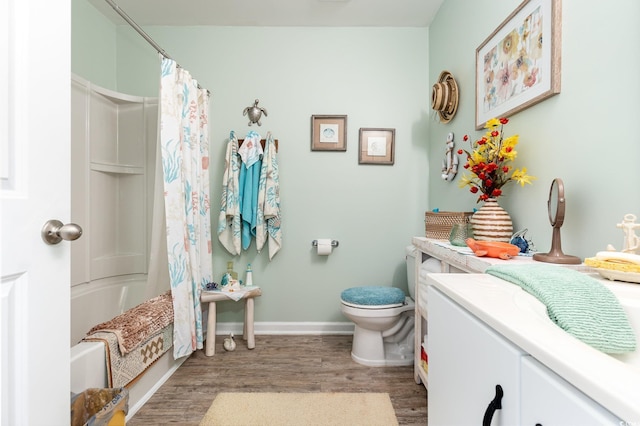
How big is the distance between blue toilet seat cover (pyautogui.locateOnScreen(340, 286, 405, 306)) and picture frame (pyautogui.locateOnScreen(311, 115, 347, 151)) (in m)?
1.16

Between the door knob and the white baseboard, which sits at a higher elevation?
the door knob

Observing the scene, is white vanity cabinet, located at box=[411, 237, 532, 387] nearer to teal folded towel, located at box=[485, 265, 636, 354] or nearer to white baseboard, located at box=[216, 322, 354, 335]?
teal folded towel, located at box=[485, 265, 636, 354]

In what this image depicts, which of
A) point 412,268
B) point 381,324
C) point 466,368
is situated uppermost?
point 466,368

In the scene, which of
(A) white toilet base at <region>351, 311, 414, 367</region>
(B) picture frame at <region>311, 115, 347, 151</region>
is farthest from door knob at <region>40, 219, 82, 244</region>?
(B) picture frame at <region>311, 115, 347, 151</region>

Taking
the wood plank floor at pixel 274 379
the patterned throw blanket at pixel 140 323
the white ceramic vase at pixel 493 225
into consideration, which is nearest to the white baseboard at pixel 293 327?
the wood plank floor at pixel 274 379

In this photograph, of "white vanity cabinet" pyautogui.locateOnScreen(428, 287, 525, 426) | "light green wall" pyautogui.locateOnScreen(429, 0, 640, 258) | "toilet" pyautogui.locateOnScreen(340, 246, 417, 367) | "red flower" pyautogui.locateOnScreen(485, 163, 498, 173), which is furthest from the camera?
"toilet" pyautogui.locateOnScreen(340, 246, 417, 367)

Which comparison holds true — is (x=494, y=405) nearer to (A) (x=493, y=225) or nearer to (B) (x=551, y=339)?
(B) (x=551, y=339)

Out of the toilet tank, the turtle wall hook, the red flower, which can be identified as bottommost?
the toilet tank

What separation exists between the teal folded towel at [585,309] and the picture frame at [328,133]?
1991 mm

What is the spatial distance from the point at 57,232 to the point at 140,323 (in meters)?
0.98

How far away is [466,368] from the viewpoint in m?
0.58

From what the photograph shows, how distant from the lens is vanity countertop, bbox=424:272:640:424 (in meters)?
0.29

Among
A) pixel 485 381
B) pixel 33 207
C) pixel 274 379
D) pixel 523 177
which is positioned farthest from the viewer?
pixel 274 379

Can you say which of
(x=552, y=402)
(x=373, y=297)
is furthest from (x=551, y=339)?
(x=373, y=297)
